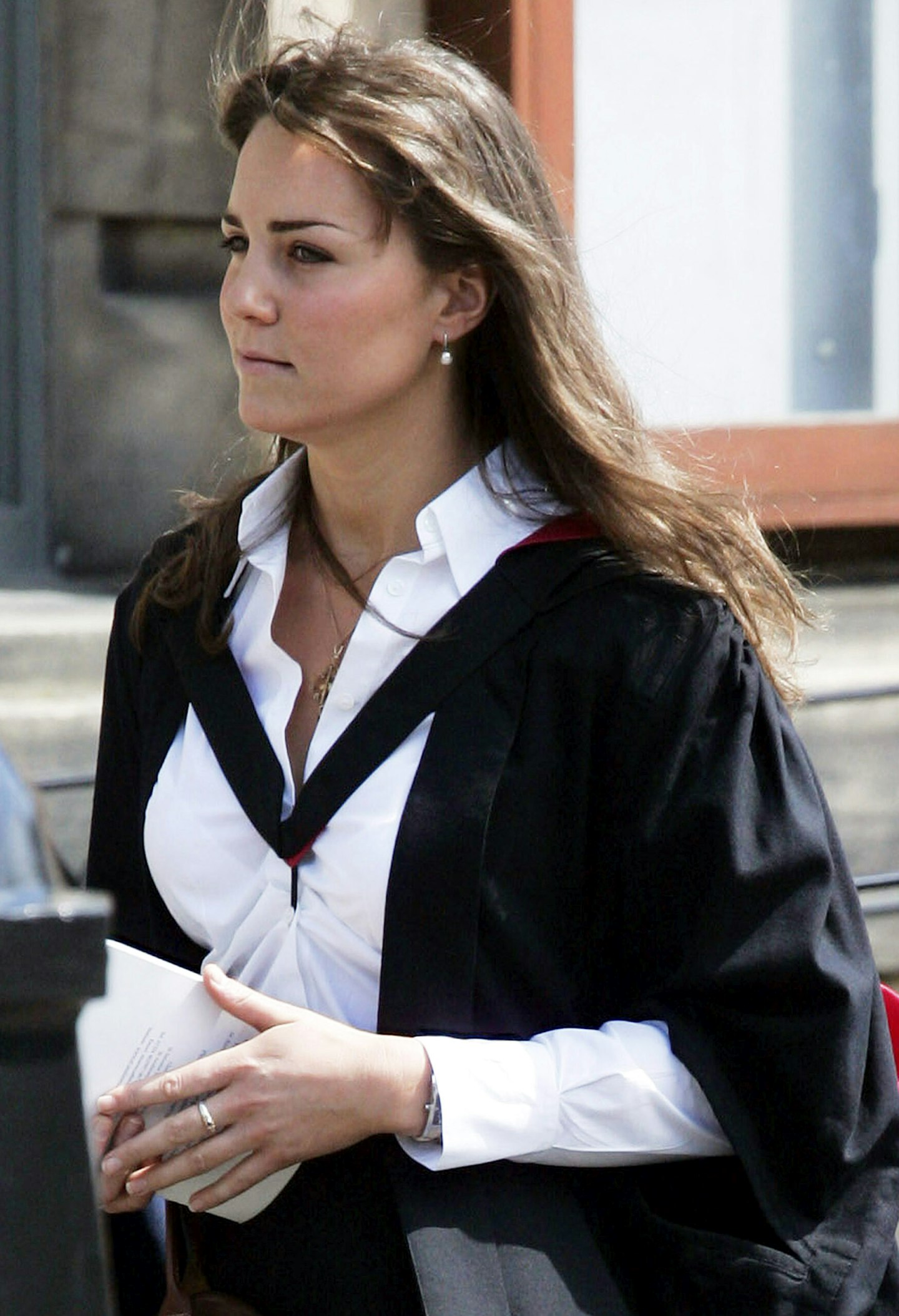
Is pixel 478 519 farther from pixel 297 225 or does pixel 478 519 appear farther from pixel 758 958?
pixel 758 958

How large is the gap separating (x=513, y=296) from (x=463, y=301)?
63 mm

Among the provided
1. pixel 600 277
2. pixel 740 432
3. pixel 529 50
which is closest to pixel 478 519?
pixel 529 50

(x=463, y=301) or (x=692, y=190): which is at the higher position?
(x=692, y=190)

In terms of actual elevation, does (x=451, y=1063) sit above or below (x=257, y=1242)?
above

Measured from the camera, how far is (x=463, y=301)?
2186 millimetres

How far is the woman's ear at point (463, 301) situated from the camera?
2.16 meters

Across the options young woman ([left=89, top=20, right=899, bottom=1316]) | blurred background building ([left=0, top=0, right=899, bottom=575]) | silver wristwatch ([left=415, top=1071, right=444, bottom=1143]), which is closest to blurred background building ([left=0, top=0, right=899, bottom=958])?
blurred background building ([left=0, top=0, right=899, bottom=575])

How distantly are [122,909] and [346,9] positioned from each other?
2.20m

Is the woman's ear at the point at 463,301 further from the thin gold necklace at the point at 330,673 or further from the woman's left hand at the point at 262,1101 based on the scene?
the woman's left hand at the point at 262,1101

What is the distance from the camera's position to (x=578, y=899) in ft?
6.36

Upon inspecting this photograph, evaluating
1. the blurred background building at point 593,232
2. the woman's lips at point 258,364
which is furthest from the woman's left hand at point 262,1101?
the blurred background building at point 593,232

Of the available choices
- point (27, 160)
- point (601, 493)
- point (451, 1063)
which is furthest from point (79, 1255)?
point (27, 160)

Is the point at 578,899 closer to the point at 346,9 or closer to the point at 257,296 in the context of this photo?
the point at 257,296

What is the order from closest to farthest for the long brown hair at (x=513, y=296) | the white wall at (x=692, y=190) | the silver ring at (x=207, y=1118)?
the silver ring at (x=207, y=1118) → the long brown hair at (x=513, y=296) → the white wall at (x=692, y=190)
